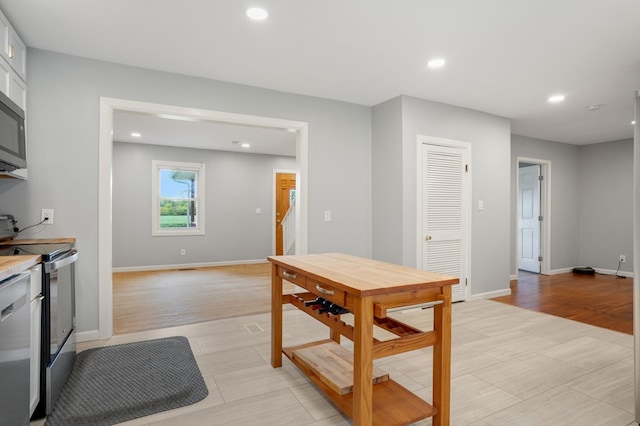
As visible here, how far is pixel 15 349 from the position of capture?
1.54m

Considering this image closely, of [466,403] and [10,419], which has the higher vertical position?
[10,419]

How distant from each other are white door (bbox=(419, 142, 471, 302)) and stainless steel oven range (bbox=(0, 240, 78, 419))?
337cm

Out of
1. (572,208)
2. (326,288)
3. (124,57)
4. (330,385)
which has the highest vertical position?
(124,57)

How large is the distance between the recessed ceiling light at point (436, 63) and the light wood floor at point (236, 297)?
120 inches

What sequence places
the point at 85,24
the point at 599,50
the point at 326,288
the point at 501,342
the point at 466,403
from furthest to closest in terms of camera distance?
the point at 501,342 → the point at 599,50 → the point at 85,24 → the point at 466,403 → the point at 326,288

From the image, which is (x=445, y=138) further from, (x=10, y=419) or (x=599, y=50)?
(x=10, y=419)

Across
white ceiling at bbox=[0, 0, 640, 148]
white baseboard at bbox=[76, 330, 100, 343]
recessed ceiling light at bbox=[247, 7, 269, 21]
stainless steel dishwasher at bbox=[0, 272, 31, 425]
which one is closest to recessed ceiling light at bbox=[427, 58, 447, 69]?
white ceiling at bbox=[0, 0, 640, 148]

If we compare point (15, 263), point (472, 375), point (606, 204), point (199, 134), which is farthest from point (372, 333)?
point (606, 204)

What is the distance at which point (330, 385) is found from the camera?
6.61 ft

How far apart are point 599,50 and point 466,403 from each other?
2.98 meters

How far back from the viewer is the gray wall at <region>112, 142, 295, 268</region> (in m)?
6.66

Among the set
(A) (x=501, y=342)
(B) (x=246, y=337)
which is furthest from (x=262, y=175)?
(A) (x=501, y=342)

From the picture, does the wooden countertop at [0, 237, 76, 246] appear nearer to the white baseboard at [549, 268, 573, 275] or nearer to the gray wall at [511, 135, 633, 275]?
the gray wall at [511, 135, 633, 275]

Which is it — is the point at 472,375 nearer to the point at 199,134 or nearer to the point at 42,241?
the point at 42,241
